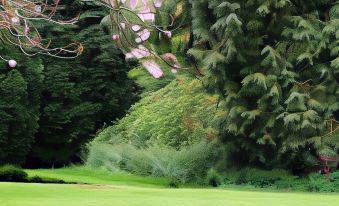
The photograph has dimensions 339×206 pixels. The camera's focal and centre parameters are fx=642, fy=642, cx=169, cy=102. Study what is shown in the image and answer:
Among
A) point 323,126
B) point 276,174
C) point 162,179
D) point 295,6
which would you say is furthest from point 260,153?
point 295,6

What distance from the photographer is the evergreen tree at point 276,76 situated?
12023mm

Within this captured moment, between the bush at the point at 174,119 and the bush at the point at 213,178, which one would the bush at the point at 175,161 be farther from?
the bush at the point at 213,178

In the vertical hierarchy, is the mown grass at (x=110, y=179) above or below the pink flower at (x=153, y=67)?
below

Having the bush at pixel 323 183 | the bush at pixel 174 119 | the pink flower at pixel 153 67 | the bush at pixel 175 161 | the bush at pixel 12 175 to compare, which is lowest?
the bush at pixel 12 175

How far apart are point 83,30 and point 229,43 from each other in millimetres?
7503

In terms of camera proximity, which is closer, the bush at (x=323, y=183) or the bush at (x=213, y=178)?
the bush at (x=323, y=183)

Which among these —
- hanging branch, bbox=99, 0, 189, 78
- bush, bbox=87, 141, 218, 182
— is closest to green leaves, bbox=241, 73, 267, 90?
bush, bbox=87, 141, 218, 182

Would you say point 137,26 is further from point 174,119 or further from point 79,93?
point 79,93

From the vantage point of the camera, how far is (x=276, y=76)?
39.8 ft

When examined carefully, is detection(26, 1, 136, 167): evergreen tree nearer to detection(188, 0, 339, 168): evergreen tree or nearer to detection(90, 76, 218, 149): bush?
detection(90, 76, 218, 149): bush

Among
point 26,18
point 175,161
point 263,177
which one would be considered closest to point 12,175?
point 175,161

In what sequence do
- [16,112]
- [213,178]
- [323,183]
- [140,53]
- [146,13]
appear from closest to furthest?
[146,13] → [140,53] → [323,183] → [213,178] → [16,112]

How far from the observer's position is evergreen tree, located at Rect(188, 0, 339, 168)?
12.0m

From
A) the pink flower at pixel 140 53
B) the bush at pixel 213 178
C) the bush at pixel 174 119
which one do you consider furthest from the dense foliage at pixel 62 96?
the pink flower at pixel 140 53
